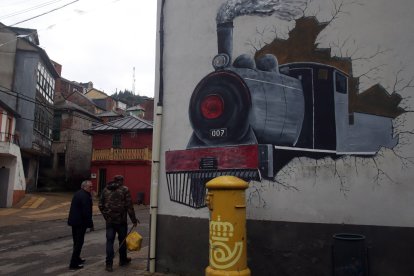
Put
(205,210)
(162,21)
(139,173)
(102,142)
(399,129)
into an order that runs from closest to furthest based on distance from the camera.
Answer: (399,129), (205,210), (162,21), (139,173), (102,142)

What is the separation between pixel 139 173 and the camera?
3000 cm

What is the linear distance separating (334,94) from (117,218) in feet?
15.5

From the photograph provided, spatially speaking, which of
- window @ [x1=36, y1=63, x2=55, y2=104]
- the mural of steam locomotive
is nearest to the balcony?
window @ [x1=36, y1=63, x2=55, y2=104]

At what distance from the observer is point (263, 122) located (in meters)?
6.30

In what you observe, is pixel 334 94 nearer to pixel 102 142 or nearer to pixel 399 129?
pixel 399 129

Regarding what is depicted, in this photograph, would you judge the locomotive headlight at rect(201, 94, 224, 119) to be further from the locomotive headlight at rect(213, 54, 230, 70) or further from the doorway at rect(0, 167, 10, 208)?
the doorway at rect(0, 167, 10, 208)

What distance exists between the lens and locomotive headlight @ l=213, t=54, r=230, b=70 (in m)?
6.77

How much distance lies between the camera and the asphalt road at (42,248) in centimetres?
821

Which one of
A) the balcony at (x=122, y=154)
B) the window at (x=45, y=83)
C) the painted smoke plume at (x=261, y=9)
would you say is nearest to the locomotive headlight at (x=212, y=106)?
the painted smoke plume at (x=261, y=9)

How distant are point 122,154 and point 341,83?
88.1 ft

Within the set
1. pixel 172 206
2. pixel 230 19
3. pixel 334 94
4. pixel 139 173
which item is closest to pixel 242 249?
pixel 172 206

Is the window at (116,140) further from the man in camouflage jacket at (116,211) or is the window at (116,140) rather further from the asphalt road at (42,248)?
the man in camouflage jacket at (116,211)

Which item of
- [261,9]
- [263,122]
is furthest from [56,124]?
[263,122]

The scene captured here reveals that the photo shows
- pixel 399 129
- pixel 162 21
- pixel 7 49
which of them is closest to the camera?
pixel 399 129
